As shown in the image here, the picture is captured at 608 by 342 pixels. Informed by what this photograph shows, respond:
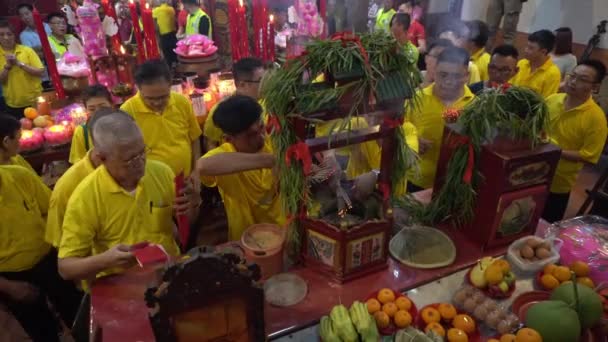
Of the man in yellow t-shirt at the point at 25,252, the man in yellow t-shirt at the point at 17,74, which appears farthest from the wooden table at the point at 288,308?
the man in yellow t-shirt at the point at 17,74

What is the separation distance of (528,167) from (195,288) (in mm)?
1542

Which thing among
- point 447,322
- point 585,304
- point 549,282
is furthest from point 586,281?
point 447,322

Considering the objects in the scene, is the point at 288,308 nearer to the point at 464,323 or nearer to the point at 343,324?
the point at 343,324

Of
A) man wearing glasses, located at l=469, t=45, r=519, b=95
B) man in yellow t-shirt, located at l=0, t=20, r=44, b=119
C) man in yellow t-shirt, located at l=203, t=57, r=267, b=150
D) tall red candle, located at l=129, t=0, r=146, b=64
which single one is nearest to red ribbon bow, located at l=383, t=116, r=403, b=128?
man in yellow t-shirt, located at l=203, t=57, r=267, b=150

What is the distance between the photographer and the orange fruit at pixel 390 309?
1.63 m

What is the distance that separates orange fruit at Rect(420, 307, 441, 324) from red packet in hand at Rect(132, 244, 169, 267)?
1.02 meters

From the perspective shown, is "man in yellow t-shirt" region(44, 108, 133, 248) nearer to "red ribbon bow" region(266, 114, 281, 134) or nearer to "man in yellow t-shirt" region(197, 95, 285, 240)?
"man in yellow t-shirt" region(197, 95, 285, 240)

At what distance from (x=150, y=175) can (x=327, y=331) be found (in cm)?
128

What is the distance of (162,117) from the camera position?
11.5ft

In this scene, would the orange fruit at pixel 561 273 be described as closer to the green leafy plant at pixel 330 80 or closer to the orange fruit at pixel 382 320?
the orange fruit at pixel 382 320

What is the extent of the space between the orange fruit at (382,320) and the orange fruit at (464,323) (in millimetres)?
258

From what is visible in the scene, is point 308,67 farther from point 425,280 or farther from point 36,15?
point 36,15

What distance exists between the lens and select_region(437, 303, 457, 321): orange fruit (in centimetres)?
165

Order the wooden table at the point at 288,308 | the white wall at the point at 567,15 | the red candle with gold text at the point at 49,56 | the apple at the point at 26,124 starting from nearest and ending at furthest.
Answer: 1. the wooden table at the point at 288,308
2. the red candle with gold text at the point at 49,56
3. the apple at the point at 26,124
4. the white wall at the point at 567,15
